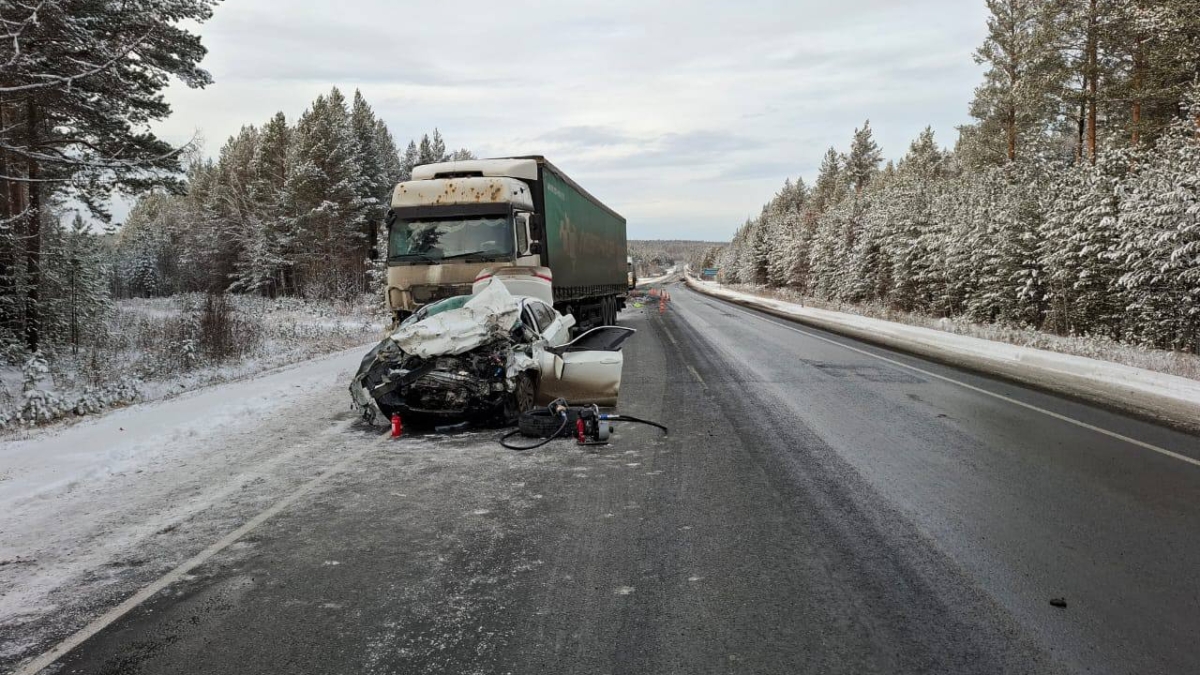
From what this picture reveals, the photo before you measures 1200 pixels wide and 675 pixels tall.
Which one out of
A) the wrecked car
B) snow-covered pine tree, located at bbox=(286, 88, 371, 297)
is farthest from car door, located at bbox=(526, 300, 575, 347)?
snow-covered pine tree, located at bbox=(286, 88, 371, 297)

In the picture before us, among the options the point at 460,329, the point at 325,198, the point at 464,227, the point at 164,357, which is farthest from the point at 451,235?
the point at 325,198

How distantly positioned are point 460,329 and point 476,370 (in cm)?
53

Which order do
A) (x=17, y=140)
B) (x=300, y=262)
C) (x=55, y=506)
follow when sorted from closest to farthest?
1. (x=55, y=506)
2. (x=17, y=140)
3. (x=300, y=262)

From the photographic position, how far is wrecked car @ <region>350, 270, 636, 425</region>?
23.9 feet

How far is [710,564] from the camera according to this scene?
390 centimetres

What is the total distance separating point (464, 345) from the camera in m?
7.31

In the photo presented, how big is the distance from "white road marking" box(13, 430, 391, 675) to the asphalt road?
0.21ft

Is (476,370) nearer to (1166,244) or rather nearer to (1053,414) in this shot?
(1053,414)

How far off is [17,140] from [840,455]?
19.6m

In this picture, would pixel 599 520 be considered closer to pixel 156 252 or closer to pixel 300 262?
pixel 300 262

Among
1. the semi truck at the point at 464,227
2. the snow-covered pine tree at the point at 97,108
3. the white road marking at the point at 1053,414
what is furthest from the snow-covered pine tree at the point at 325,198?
the white road marking at the point at 1053,414

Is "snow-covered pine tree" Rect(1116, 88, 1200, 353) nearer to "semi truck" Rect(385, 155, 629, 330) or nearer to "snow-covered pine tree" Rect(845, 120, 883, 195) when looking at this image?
"semi truck" Rect(385, 155, 629, 330)

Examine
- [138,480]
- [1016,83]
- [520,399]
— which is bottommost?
[138,480]

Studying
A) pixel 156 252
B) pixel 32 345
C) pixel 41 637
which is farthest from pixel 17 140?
pixel 156 252
